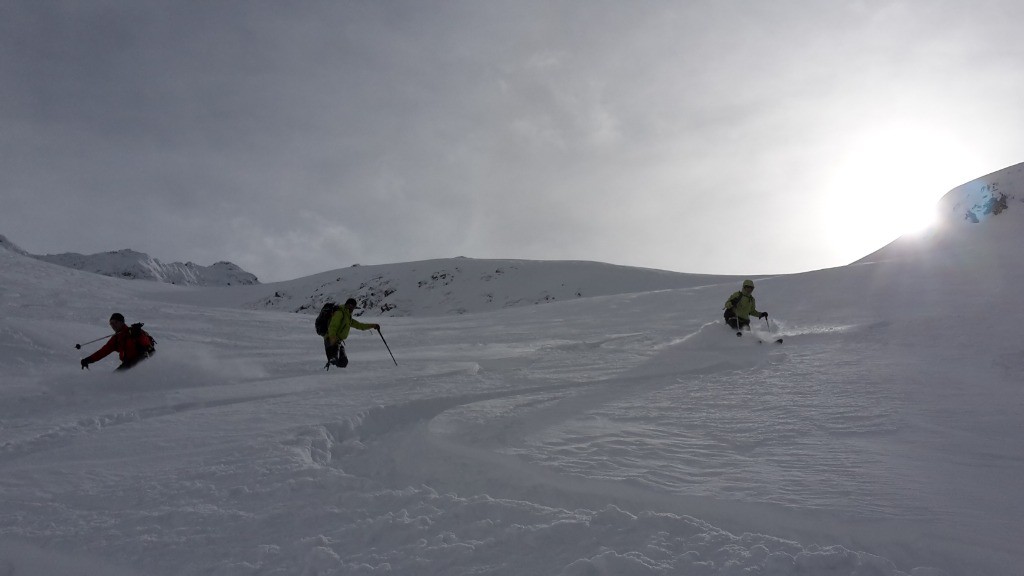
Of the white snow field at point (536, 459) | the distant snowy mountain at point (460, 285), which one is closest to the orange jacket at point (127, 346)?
the white snow field at point (536, 459)

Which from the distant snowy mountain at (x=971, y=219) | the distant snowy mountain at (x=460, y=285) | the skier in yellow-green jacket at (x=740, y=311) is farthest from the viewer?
the distant snowy mountain at (x=460, y=285)

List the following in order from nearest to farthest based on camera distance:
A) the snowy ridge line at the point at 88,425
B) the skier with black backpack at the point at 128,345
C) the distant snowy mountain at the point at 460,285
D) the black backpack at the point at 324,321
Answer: the snowy ridge line at the point at 88,425
the skier with black backpack at the point at 128,345
the black backpack at the point at 324,321
the distant snowy mountain at the point at 460,285

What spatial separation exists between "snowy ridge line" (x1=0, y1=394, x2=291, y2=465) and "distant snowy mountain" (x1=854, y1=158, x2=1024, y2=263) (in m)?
21.7

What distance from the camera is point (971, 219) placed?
27.2 meters

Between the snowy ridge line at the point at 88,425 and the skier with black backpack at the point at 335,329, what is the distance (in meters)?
3.30

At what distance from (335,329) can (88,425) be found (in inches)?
207

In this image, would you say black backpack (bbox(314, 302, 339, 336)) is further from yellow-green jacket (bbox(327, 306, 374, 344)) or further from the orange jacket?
the orange jacket

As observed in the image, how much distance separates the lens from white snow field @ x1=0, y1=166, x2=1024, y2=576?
118 inches

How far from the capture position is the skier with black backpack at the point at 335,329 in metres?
11.0

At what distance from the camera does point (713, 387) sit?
299 inches

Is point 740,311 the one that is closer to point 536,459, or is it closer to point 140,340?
point 536,459

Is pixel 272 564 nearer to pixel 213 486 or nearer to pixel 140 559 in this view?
pixel 140 559

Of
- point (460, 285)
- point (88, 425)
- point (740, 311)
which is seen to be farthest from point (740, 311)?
point (460, 285)

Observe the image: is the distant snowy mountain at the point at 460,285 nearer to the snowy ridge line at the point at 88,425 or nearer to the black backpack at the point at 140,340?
the black backpack at the point at 140,340
